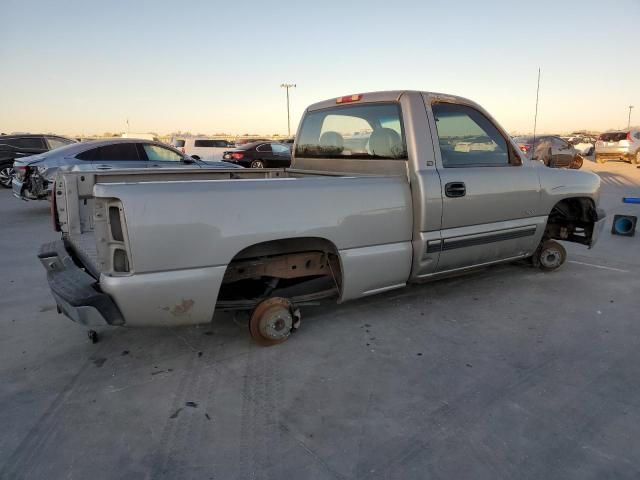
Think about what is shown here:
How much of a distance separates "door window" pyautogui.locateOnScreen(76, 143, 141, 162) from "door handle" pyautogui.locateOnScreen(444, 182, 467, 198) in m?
7.97

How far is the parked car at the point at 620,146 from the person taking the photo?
18984mm

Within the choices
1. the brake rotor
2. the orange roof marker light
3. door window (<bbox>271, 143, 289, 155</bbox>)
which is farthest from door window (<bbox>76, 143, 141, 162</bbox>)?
door window (<bbox>271, 143, 289, 155</bbox>)

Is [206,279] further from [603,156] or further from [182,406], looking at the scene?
[603,156]

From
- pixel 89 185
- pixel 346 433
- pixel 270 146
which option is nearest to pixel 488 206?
pixel 346 433

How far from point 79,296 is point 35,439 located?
80 centimetres

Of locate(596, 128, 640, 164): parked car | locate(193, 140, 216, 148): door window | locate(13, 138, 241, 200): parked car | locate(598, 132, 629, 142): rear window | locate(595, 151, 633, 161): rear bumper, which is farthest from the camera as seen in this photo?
locate(193, 140, 216, 148): door window

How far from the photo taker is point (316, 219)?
310 centimetres

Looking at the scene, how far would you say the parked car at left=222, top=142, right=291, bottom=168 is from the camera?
17.6m

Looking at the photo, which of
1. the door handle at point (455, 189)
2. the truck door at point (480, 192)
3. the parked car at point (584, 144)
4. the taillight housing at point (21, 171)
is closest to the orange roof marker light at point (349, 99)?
the truck door at point (480, 192)

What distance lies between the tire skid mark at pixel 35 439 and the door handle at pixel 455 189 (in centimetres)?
308

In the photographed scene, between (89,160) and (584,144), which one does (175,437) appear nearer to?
(89,160)

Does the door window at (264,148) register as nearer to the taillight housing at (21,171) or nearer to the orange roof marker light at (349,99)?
the taillight housing at (21,171)

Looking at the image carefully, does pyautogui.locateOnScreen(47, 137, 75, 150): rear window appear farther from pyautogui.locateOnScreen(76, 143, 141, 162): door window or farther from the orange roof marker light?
the orange roof marker light

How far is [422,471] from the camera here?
207cm
